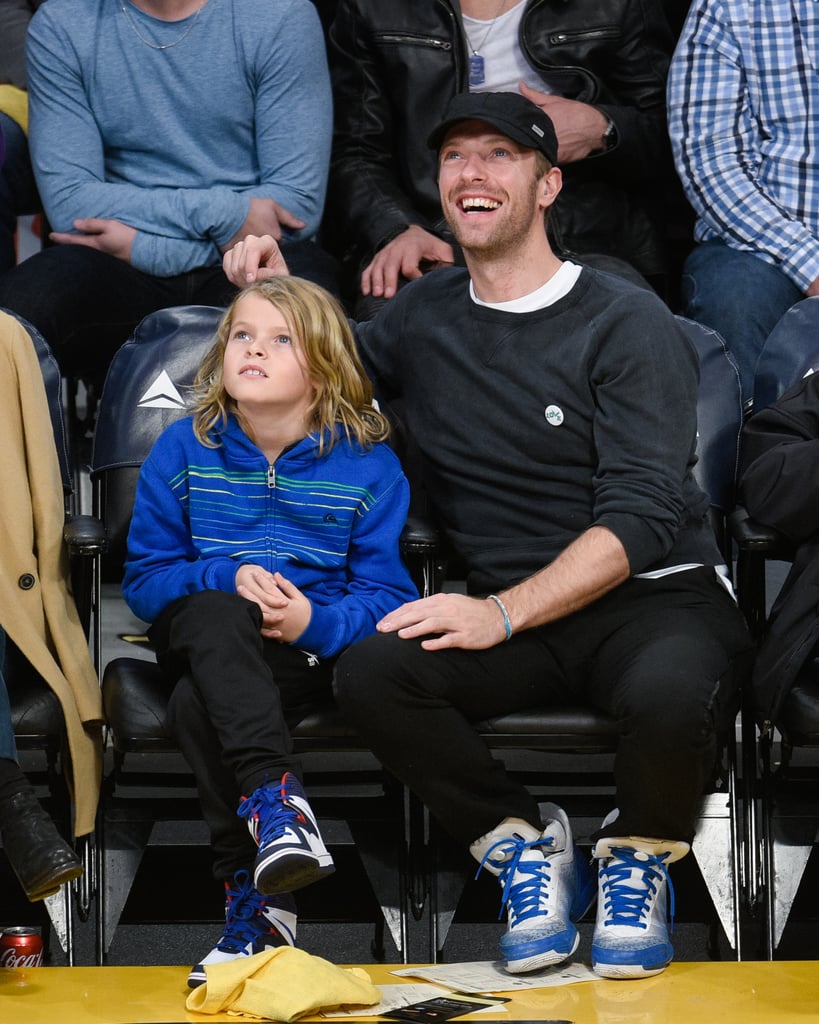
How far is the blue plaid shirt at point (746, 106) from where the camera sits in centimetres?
379

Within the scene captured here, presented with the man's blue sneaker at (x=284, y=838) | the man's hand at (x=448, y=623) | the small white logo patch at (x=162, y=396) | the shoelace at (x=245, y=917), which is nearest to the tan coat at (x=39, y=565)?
the small white logo patch at (x=162, y=396)

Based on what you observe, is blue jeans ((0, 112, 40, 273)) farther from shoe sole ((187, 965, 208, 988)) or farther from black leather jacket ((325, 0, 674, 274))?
shoe sole ((187, 965, 208, 988))

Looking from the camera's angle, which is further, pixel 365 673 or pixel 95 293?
pixel 95 293

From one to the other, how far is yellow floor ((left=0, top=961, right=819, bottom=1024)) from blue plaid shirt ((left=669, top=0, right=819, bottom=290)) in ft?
6.31

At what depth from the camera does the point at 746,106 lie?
384 centimetres

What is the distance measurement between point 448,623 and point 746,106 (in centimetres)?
186

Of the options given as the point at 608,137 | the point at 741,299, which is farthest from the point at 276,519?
the point at 608,137

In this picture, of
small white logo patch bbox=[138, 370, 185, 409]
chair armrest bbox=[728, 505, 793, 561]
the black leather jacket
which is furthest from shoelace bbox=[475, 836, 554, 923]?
Answer: the black leather jacket

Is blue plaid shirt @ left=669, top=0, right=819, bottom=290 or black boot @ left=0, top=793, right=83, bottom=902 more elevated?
blue plaid shirt @ left=669, top=0, right=819, bottom=290

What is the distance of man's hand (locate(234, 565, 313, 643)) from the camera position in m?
2.61

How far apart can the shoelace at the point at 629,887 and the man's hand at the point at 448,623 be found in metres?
0.39

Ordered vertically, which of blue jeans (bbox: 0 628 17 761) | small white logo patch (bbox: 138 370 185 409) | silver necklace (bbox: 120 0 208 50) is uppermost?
silver necklace (bbox: 120 0 208 50)

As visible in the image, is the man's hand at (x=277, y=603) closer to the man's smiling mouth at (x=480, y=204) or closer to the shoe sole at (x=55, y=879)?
the shoe sole at (x=55, y=879)

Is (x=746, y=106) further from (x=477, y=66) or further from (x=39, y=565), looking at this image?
(x=39, y=565)
